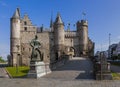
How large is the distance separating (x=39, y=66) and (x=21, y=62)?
5904 cm

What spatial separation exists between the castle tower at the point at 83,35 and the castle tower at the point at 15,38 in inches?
843

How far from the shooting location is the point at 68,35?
9075cm

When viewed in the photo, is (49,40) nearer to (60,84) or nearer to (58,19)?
(58,19)

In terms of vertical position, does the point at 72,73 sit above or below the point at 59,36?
below

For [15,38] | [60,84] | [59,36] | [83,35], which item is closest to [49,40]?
[59,36]

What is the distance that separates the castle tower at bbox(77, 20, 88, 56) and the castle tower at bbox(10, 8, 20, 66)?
21406 mm

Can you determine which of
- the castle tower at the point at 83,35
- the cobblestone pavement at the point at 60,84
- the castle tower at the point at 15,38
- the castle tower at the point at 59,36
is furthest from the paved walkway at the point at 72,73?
the castle tower at the point at 83,35

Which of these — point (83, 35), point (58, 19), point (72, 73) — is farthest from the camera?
point (58, 19)

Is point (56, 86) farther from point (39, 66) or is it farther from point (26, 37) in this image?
point (26, 37)

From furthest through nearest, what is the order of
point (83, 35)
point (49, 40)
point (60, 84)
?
point (83, 35), point (49, 40), point (60, 84)

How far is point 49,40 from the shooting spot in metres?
87.9

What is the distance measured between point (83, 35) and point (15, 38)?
76.3ft

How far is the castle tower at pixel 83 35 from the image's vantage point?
88688 millimetres

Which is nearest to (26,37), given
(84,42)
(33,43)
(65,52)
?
(65,52)
